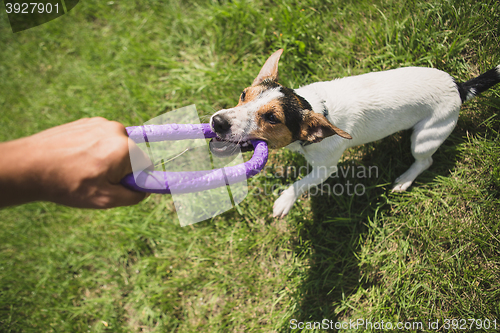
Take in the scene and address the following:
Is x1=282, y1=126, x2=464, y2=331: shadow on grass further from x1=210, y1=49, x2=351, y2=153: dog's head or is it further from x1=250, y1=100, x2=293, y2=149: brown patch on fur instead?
x1=250, y1=100, x2=293, y2=149: brown patch on fur

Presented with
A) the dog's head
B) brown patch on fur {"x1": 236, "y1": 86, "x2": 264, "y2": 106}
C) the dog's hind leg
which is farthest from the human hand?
the dog's hind leg

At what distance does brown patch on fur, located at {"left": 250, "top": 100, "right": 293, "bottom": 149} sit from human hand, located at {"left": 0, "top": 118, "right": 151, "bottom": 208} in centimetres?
118

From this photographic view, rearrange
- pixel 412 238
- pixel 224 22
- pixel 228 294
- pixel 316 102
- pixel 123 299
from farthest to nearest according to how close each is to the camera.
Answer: pixel 224 22, pixel 123 299, pixel 228 294, pixel 412 238, pixel 316 102

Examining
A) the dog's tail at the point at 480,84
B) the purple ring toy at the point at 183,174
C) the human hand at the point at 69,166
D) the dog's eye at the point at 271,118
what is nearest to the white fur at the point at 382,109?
the dog's tail at the point at 480,84

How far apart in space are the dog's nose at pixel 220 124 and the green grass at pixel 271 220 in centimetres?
153

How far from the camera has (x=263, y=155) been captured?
2.44 metres

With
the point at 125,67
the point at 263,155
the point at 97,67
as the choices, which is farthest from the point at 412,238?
the point at 97,67

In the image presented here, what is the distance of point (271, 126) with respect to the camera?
8.66 feet

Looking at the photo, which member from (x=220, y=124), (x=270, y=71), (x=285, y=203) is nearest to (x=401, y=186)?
(x=285, y=203)

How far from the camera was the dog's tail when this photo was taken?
2.86m

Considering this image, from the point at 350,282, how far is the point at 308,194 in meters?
→ 1.17

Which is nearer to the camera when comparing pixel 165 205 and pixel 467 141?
pixel 467 141

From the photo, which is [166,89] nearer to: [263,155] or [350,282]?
[263,155]

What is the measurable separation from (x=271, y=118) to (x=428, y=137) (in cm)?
175
